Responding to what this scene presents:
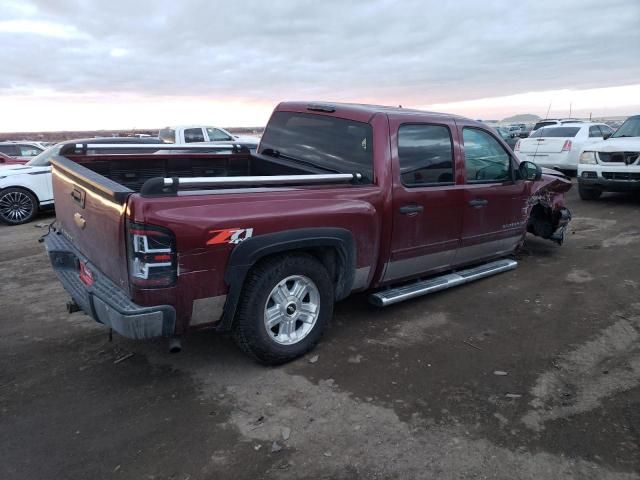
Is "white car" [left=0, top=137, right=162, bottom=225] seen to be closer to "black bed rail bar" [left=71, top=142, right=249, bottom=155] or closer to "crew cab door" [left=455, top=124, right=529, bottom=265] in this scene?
"black bed rail bar" [left=71, top=142, right=249, bottom=155]

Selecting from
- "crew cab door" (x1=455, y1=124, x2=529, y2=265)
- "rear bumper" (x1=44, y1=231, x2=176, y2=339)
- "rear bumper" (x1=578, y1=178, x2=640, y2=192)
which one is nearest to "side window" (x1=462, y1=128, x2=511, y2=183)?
"crew cab door" (x1=455, y1=124, x2=529, y2=265)

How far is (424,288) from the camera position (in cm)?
456

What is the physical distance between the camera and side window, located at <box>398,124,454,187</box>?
4199 millimetres

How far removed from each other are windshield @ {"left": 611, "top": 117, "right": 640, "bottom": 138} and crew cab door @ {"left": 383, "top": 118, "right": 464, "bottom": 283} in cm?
816

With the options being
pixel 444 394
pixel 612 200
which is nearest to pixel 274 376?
pixel 444 394

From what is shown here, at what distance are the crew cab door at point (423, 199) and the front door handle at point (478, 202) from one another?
17 cm

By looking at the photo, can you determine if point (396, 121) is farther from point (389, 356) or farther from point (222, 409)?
point (222, 409)

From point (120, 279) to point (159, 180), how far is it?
71 centimetres

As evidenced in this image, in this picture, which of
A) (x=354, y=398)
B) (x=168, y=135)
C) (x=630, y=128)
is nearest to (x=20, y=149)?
(x=168, y=135)

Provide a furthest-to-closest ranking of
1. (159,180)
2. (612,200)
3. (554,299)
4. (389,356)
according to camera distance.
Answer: (612,200), (554,299), (389,356), (159,180)

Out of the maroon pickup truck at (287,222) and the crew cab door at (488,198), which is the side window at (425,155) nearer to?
the maroon pickup truck at (287,222)

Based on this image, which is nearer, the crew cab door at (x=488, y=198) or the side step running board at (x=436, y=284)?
the side step running board at (x=436, y=284)

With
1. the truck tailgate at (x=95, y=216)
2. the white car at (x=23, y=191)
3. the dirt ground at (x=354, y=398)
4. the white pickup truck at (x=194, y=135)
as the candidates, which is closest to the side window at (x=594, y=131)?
the white pickup truck at (x=194, y=135)

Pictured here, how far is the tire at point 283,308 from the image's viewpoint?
3.36 m
